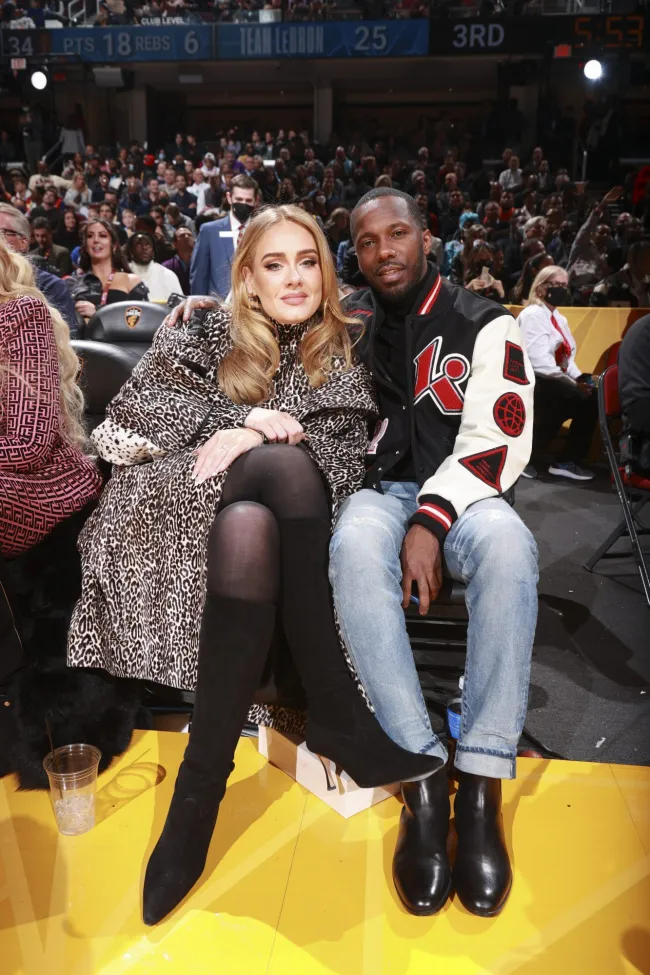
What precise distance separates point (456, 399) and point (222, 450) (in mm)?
632

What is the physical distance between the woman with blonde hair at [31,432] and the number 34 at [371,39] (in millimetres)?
17453

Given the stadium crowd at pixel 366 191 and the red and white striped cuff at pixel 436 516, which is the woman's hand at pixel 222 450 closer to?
the red and white striped cuff at pixel 436 516

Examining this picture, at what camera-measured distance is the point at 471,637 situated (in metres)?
1.62

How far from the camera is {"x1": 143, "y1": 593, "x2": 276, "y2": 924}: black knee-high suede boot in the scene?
5.01 feet

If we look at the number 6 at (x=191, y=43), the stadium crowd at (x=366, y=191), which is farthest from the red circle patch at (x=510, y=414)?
the number 6 at (x=191, y=43)

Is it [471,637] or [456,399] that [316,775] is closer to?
[471,637]

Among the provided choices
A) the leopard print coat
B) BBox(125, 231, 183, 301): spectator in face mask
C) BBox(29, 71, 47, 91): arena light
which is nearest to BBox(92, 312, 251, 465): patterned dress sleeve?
the leopard print coat

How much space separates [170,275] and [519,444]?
5.08 m

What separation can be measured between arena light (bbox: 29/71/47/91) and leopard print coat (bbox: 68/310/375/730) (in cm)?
2029

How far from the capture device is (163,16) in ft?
61.8

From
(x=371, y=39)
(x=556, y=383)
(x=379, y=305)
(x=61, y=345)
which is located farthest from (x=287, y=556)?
(x=371, y=39)

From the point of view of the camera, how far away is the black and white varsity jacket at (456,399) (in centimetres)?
187

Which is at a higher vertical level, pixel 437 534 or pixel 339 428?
pixel 339 428

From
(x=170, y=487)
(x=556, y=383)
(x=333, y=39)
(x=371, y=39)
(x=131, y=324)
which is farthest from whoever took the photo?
(x=333, y=39)
